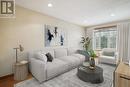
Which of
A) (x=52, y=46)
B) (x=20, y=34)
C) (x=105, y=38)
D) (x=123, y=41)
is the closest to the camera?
(x=20, y=34)

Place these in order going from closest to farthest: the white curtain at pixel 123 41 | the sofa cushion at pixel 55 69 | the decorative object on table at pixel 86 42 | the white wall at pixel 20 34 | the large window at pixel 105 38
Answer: the sofa cushion at pixel 55 69
the white wall at pixel 20 34
the white curtain at pixel 123 41
the large window at pixel 105 38
the decorative object on table at pixel 86 42

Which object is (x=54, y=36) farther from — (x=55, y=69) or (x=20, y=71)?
(x=20, y=71)

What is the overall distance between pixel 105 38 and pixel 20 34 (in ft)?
16.8

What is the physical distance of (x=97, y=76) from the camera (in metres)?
2.26

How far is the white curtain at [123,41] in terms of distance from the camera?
4.17m

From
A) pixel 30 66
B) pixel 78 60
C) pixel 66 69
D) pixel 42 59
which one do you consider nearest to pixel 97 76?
pixel 66 69

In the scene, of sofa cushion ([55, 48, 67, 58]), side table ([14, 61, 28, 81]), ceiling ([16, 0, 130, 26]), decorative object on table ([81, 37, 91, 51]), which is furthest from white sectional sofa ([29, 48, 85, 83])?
decorative object on table ([81, 37, 91, 51])

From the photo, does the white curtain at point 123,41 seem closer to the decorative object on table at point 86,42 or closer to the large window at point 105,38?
the large window at point 105,38

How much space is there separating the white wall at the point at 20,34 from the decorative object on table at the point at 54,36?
→ 0.22 metres

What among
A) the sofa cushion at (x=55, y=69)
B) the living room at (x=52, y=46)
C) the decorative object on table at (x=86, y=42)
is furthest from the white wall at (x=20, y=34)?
the decorative object on table at (x=86, y=42)

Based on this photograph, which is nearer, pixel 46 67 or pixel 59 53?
pixel 46 67

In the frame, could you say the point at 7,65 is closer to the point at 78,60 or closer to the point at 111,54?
the point at 78,60

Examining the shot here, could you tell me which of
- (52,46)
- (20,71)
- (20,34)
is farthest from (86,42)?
(20,71)

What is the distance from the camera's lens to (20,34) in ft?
9.46
